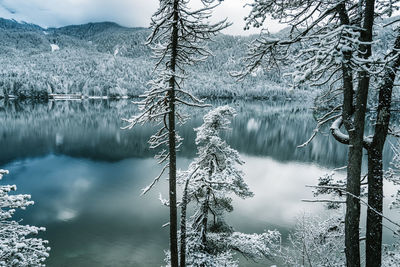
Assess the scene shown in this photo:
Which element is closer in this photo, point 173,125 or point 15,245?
point 15,245

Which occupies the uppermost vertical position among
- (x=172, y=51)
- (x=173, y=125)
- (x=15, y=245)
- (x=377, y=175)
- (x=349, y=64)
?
(x=172, y=51)

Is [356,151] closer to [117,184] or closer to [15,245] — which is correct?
[15,245]

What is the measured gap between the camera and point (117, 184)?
36.6 m

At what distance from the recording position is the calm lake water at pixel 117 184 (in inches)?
845

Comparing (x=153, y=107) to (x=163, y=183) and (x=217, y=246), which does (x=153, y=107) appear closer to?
(x=217, y=246)

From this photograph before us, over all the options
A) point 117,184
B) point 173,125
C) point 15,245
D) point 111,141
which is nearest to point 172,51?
point 173,125

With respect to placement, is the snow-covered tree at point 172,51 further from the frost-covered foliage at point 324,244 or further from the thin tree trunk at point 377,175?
the frost-covered foliage at point 324,244

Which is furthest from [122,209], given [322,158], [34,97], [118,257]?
[34,97]

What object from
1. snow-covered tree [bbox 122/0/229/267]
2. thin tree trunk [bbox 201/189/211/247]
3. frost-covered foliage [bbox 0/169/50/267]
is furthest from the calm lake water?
frost-covered foliage [bbox 0/169/50/267]

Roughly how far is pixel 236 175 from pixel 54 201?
25513 mm

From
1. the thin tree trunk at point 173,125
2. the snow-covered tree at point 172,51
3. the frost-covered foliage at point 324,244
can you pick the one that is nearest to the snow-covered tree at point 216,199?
the frost-covered foliage at point 324,244

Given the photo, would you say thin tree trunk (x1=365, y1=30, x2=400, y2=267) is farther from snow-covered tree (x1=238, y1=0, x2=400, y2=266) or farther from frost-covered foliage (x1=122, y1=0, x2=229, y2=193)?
frost-covered foliage (x1=122, y1=0, x2=229, y2=193)

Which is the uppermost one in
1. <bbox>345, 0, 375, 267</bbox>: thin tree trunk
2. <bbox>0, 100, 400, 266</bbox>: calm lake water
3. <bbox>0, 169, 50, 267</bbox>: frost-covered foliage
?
<bbox>345, 0, 375, 267</bbox>: thin tree trunk

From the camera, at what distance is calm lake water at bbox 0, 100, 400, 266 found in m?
21.5
